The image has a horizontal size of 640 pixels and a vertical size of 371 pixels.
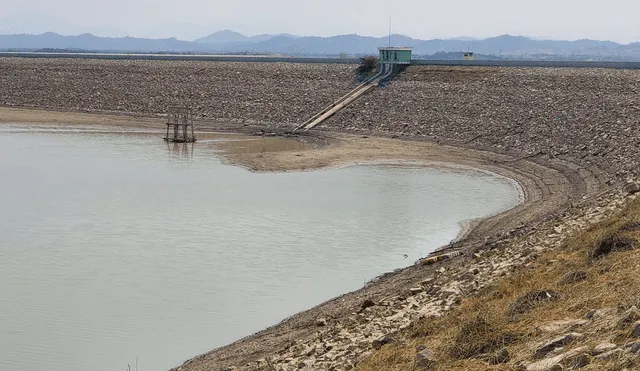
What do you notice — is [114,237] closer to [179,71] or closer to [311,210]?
[311,210]

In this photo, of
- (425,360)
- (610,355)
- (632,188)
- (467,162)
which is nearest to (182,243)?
(632,188)

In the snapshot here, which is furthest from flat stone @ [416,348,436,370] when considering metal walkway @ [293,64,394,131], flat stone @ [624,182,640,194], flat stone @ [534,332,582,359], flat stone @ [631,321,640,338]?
metal walkway @ [293,64,394,131]

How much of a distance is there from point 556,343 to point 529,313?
190cm

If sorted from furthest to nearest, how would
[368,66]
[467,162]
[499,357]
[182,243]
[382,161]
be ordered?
1. [368,66]
2. [382,161]
3. [467,162]
4. [182,243]
5. [499,357]

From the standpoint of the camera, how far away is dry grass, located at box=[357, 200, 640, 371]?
33.7 ft

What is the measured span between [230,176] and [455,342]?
27.4 meters

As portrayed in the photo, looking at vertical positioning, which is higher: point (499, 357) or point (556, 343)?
point (556, 343)

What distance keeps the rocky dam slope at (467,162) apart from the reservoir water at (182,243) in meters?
1.59

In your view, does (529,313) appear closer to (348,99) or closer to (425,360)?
(425,360)

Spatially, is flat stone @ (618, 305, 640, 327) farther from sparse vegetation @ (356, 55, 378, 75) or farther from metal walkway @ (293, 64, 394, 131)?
sparse vegetation @ (356, 55, 378, 75)

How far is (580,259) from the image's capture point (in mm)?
15016

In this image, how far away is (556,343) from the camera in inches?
392

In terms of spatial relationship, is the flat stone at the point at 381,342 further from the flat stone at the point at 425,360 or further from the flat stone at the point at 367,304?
the flat stone at the point at 367,304

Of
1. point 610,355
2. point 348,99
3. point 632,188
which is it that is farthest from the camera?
point 348,99
